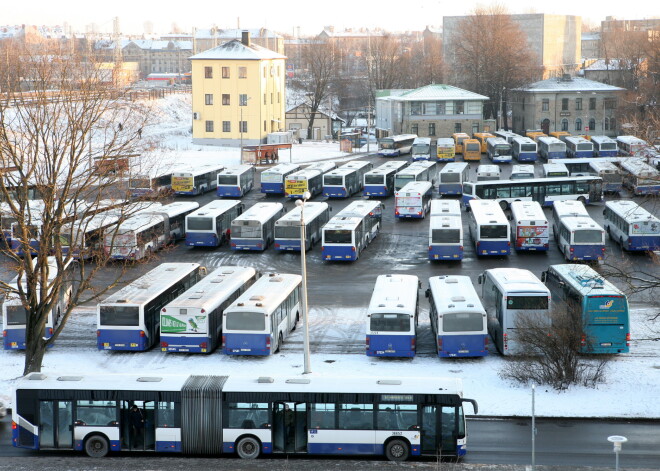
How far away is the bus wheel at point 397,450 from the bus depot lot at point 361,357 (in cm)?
383

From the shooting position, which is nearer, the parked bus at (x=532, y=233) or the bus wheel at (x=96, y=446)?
the bus wheel at (x=96, y=446)

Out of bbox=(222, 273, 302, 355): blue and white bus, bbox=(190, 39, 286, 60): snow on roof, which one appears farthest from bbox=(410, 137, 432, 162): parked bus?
bbox=(222, 273, 302, 355): blue and white bus

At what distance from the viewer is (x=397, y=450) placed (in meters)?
20.9

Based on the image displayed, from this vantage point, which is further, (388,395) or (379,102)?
(379,102)

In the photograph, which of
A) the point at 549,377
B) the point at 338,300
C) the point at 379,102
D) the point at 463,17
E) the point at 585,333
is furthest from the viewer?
the point at 463,17

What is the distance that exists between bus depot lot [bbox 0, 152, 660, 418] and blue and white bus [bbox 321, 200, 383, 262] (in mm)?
537

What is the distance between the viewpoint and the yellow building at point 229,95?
91188mm

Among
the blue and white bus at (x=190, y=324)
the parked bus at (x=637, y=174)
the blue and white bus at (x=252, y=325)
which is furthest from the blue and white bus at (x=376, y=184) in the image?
the blue and white bus at (x=190, y=324)

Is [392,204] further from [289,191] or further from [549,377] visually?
[549,377]

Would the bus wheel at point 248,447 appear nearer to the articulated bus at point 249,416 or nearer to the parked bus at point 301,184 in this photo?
the articulated bus at point 249,416

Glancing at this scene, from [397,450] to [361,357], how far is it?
830cm

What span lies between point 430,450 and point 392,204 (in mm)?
40005

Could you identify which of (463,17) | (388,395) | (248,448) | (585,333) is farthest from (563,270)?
(463,17)

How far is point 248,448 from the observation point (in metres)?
21.1
